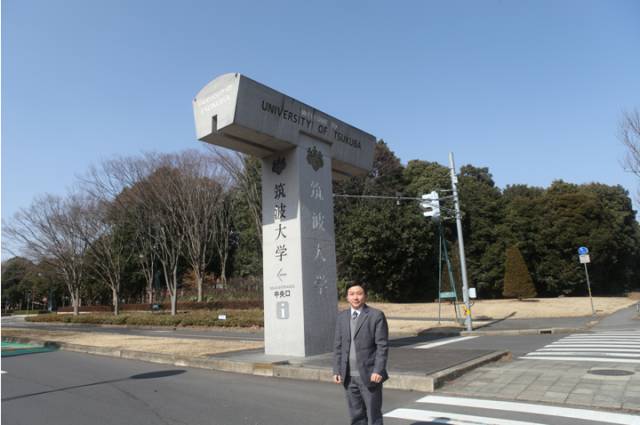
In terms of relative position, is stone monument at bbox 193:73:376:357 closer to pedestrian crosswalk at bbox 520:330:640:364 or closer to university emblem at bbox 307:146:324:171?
university emblem at bbox 307:146:324:171

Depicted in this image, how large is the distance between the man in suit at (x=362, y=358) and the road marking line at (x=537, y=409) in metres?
2.54

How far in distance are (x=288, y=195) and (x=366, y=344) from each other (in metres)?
7.56

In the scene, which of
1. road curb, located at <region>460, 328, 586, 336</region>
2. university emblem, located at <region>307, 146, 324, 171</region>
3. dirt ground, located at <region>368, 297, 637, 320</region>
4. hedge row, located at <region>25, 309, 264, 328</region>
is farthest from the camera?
hedge row, located at <region>25, 309, 264, 328</region>

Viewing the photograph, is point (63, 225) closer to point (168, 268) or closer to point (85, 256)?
point (85, 256)

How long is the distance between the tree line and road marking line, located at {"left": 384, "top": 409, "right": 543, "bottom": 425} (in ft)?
93.4

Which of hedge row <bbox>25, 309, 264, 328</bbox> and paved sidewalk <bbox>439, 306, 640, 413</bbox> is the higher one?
paved sidewalk <bbox>439, 306, 640, 413</bbox>

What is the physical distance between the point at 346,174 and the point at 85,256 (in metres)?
35.7

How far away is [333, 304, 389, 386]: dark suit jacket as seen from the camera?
441 cm

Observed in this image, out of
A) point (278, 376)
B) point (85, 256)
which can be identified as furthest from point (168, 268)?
point (278, 376)

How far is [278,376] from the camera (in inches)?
372

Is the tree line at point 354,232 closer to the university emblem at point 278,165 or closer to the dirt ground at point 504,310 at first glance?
the dirt ground at point 504,310

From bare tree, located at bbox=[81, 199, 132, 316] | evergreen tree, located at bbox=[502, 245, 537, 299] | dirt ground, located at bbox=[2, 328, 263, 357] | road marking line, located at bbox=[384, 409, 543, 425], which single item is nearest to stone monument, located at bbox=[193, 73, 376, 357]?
dirt ground, located at bbox=[2, 328, 263, 357]

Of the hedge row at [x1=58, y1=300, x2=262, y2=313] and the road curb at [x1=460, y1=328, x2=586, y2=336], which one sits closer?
the road curb at [x1=460, y1=328, x2=586, y2=336]

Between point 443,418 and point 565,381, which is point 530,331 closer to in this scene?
point 565,381
